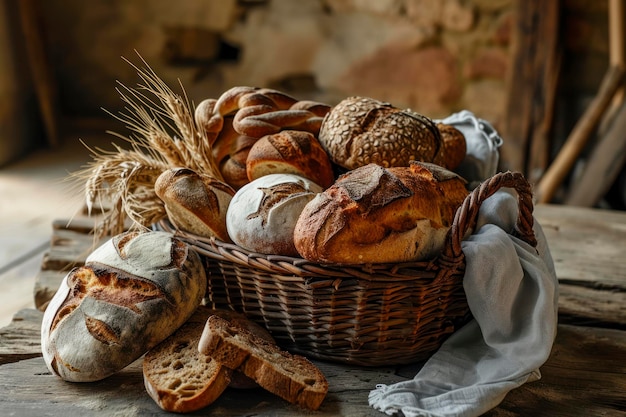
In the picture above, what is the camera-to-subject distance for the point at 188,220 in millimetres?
1422

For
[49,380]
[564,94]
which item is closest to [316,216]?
[49,380]

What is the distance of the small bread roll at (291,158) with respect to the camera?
1.45 metres

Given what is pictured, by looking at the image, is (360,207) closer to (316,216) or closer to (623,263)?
(316,216)

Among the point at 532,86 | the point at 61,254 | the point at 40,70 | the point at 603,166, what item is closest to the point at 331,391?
the point at 61,254

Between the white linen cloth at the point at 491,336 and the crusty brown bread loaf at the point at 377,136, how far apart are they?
0.71 ft

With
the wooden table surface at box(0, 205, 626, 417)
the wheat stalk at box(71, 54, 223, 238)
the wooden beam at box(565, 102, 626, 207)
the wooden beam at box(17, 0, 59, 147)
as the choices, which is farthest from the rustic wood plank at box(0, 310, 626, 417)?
the wooden beam at box(17, 0, 59, 147)

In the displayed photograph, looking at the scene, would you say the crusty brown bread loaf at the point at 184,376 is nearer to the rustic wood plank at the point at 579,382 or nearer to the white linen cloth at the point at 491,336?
the white linen cloth at the point at 491,336

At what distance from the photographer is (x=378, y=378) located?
128 centimetres

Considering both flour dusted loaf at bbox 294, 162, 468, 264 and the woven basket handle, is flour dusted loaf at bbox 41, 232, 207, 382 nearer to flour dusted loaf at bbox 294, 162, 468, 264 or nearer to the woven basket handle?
flour dusted loaf at bbox 294, 162, 468, 264

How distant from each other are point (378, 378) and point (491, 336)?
220 millimetres

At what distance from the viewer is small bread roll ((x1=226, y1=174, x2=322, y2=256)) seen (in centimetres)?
127

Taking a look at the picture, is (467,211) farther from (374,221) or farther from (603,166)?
(603,166)

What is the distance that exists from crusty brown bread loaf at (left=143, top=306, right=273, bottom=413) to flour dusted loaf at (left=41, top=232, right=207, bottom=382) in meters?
0.03

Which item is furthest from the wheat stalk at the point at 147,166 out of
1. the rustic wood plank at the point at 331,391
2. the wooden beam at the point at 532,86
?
the wooden beam at the point at 532,86
